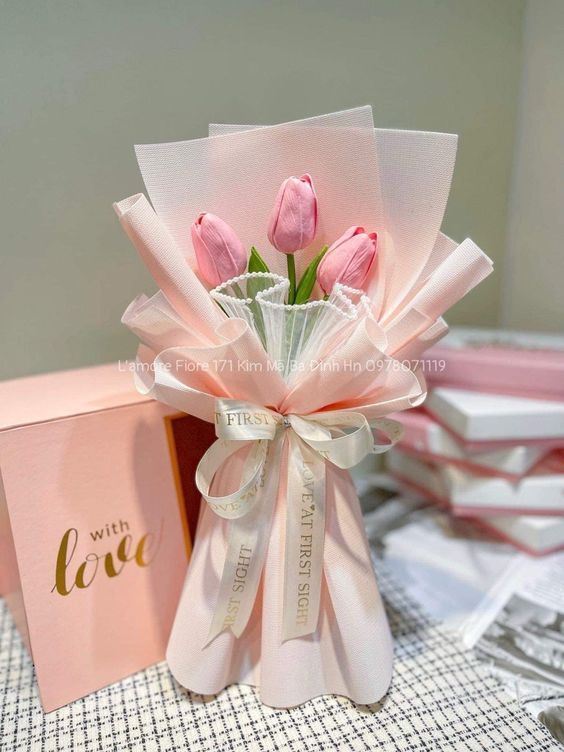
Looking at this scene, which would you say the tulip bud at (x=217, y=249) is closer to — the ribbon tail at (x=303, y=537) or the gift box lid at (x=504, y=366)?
the ribbon tail at (x=303, y=537)

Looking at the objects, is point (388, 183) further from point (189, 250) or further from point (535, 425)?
point (535, 425)

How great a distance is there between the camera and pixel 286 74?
0.75 meters

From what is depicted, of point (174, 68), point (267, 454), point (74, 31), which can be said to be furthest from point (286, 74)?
point (267, 454)

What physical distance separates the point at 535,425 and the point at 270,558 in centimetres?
40

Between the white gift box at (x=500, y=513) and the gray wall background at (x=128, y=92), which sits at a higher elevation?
the gray wall background at (x=128, y=92)

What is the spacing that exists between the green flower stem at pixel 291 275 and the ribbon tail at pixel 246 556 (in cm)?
13

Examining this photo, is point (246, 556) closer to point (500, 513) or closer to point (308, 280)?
point (308, 280)

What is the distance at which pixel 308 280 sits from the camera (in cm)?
53

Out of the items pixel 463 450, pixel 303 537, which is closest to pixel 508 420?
pixel 463 450

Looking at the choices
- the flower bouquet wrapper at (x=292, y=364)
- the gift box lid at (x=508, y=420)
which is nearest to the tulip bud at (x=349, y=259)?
the flower bouquet wrapper at (x=292, y=364)

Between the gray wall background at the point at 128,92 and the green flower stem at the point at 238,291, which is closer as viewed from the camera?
the green flower stem at the point at 238,291

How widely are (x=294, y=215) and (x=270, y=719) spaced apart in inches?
17.4

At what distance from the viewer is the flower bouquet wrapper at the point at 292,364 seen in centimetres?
49

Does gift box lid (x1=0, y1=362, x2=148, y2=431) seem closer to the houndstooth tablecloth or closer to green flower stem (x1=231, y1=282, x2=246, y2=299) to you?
green flower stem (x1=231, y1=282, x2=246, y2=299)
